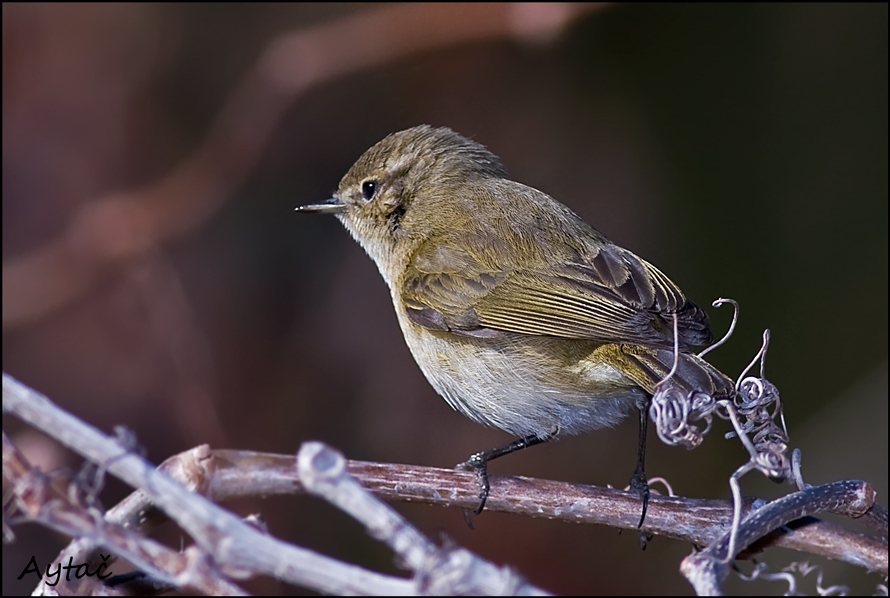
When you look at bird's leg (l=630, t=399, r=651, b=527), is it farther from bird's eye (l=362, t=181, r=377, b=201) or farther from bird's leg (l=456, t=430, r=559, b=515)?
bird's eye (l=362, t=181, r=377, b=201)

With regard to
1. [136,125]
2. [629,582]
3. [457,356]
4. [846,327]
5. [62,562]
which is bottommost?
[62,562]

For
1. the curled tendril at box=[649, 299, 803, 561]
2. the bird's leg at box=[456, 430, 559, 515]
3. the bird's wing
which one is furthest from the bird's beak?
the curled tendril at box=[649, 299, 803, 561]

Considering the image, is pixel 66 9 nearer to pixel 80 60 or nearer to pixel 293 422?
pixel 80 60

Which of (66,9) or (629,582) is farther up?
(66,9)

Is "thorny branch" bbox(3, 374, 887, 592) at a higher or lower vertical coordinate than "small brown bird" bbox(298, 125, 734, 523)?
lower

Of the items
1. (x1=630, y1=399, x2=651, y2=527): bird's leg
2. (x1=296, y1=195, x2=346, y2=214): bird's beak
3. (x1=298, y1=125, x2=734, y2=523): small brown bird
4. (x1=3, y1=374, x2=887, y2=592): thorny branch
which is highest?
(x1=296, y1=195, x2=346, y2=214): bird's beak

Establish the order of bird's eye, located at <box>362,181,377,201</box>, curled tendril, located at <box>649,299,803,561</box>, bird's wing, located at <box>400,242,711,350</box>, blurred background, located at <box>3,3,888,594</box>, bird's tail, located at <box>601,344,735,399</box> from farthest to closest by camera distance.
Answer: blurred background, located at <box>3,3,888,594</box> → bird's eye, located at <box>362,181,377,201</box> → bird's wing, located at <box>400,242,711,350</box> → bird's tail, located at <box>601,344,735,399</box> → curled tendril, located at <box>649,299,803,561</box>

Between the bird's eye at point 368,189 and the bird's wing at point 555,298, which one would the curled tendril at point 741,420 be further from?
the bird's eye at point 368,189

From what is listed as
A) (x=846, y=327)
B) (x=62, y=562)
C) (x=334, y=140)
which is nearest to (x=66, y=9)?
(x=334, y=140)
